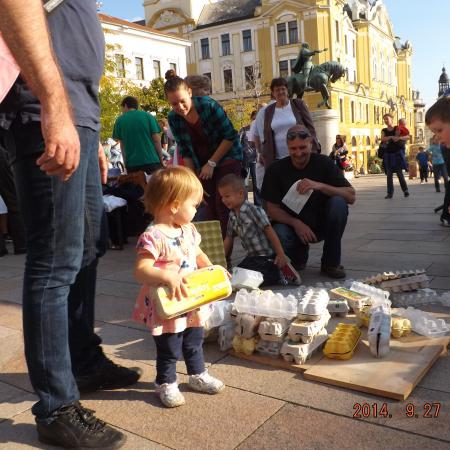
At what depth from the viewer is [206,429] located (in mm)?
2020

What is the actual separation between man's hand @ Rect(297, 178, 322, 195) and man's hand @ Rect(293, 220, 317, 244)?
0.93 ft

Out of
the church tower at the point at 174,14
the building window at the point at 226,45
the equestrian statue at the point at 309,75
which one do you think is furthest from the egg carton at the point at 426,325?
the church tower at the point at 174,14

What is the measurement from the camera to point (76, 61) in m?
1.96

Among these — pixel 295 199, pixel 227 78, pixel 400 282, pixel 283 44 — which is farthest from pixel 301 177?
pixel 227 78

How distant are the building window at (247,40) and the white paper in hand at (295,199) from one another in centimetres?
5238

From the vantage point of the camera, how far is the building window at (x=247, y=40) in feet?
177

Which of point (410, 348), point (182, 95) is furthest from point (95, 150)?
point (182, 95)

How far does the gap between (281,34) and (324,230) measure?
169 feet

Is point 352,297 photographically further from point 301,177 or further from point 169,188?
point 301,177

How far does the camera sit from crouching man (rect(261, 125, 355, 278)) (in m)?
4.34

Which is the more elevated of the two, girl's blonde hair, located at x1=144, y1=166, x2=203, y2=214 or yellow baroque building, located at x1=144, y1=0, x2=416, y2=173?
yellow baroque building, located at x1=144, y1=0, x2=416, y2=173

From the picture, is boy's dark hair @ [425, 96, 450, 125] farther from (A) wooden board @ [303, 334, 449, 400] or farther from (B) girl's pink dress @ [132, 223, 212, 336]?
(B) girl's pink dress @ [132, 223, 212, 336]

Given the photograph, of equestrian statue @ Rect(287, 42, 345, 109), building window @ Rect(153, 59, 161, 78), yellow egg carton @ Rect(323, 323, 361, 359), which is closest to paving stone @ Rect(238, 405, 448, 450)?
yellow egg carton @ Rect(323, 323, 361, 359)

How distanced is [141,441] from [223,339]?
0.91 m
